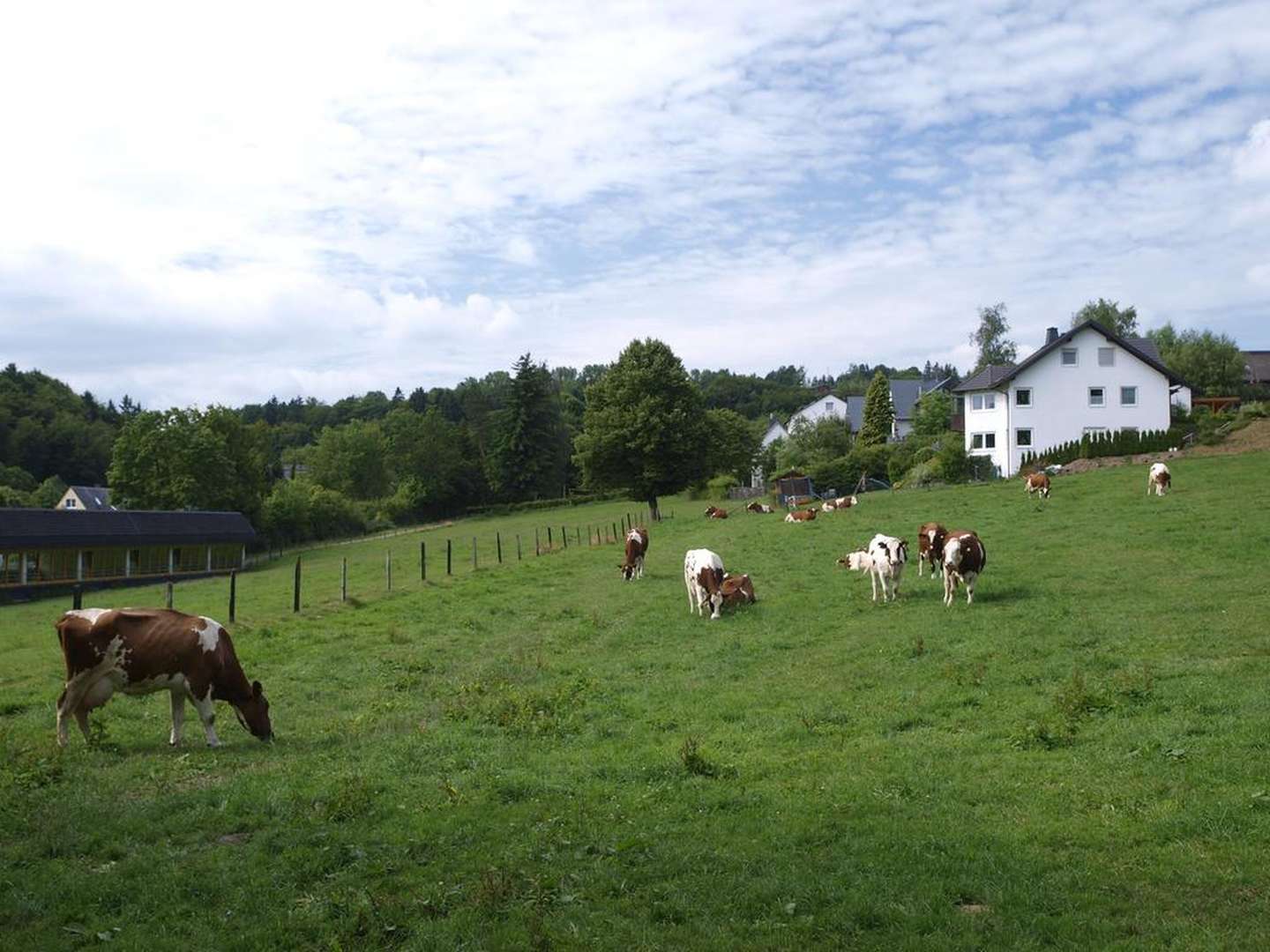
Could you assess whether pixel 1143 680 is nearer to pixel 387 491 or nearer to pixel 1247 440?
pixel 1247 440

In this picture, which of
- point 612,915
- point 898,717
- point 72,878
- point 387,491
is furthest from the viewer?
point 387,491

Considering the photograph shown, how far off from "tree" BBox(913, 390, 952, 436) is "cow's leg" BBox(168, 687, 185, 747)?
64.5 m

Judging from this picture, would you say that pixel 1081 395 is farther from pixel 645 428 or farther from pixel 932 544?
pixel 932 544

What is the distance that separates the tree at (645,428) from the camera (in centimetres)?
6012

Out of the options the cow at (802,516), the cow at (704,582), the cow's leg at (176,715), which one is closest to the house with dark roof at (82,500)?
the cow at (802,516)

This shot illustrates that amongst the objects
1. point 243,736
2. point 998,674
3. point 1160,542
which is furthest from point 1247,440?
point 243,736

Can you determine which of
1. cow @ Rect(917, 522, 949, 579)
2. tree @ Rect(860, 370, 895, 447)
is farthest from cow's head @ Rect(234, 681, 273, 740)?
tree @ Rect(860, 370, 895, 447)

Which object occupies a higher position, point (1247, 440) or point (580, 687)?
point (1247, 440)

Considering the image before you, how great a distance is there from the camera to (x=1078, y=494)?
37500 millimetres

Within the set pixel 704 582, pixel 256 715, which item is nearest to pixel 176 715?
pixel 256 715

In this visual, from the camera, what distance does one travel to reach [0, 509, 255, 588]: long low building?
54.9 metres

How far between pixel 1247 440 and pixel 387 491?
85.9 meters

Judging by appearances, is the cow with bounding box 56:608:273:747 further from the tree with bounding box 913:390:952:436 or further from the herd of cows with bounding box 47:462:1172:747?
the tree with bounding box 913:390:952:436

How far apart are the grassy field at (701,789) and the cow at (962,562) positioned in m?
0.64
